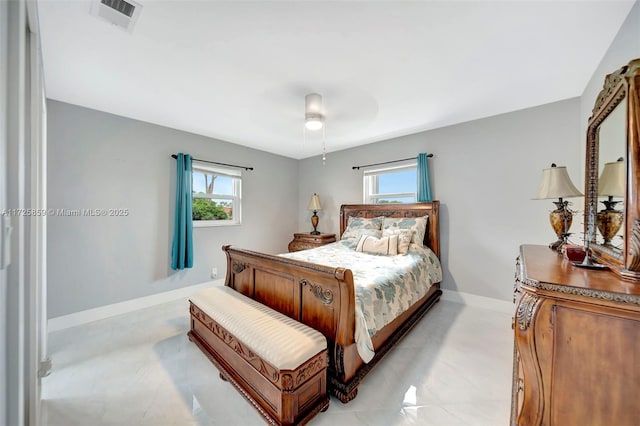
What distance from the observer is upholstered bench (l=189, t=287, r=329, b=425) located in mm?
1307

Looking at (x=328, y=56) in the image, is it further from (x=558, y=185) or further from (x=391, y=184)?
(x=391, y=184)

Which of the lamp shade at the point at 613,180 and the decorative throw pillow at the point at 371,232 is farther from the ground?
the lamp shade at the point at 613,180

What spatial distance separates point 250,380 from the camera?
1553 millimetres

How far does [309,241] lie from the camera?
427 centimetres

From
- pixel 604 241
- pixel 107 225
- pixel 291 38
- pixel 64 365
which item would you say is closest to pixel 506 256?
pixel 604 241

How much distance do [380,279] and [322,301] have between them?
58cm

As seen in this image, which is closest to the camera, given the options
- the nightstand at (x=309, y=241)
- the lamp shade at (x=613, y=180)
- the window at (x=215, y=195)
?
the lamp shade at (x=613, y=180)

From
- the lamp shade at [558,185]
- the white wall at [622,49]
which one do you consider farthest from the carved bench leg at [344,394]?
the white wall at [622,49]

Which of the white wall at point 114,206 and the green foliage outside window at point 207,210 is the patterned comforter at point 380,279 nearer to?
the green foliage outside window at point 207,210

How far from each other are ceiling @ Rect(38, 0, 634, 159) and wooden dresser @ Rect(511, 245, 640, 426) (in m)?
1.56

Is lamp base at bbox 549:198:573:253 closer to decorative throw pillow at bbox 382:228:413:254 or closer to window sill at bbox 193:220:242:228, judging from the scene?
decorative throw pillow at bbox 382:228:413:254

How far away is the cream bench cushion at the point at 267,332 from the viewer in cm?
133

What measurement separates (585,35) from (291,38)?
199cm

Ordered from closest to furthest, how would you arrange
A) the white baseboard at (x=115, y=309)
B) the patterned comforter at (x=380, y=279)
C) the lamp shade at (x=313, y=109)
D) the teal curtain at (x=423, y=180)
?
the patterned comforter at (x=380, y=279), the lamp shade at (x=313, y=109), the white baseboard at (x=115, y=309), the teal curtain at (x=423, y=180)
